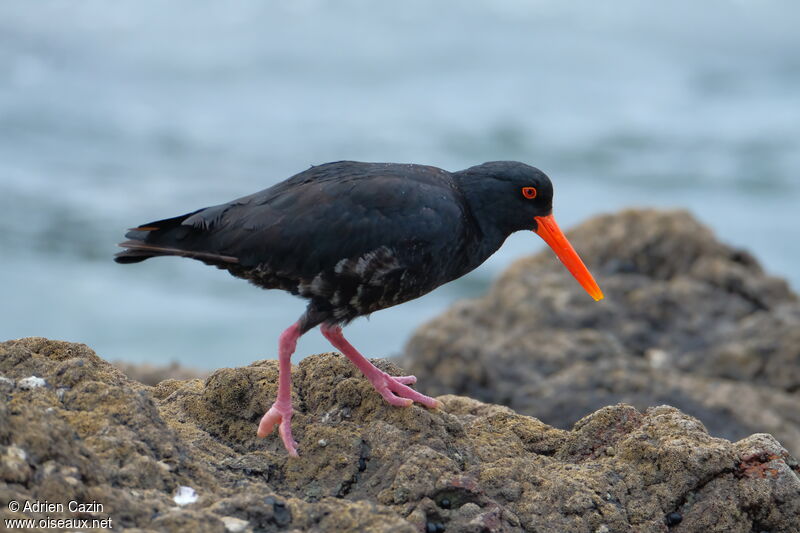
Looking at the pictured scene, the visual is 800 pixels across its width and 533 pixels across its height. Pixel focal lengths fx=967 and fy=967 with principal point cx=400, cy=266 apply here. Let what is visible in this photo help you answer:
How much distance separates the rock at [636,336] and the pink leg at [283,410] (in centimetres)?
372

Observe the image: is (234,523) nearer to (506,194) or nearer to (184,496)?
(184,496)

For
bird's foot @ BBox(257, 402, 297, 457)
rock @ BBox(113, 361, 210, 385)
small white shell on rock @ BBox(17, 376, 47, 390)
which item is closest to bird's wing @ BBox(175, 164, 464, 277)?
bird's foot @ BBox(257, 402, 297, 457)

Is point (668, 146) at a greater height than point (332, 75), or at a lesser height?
lesser

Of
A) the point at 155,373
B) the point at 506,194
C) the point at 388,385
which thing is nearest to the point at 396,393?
the point at 388,385

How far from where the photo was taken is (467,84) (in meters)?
25.3

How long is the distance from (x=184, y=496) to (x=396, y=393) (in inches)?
56.9

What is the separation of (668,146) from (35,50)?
1559 centimetres

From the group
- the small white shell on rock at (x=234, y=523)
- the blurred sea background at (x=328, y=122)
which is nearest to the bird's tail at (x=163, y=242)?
the small white shell on rock at (x=234, y=523)

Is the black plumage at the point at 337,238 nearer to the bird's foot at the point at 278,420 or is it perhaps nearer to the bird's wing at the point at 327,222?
the bird's wing at the point at 327,222

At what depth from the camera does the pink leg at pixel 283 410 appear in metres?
4.50

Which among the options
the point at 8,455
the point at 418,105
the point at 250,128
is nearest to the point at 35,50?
the point at 250,128

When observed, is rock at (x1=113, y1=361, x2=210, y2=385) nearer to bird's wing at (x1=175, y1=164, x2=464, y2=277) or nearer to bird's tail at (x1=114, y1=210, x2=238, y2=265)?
bird's tail at (x1=114, y1=210, x2=238, y2=265)

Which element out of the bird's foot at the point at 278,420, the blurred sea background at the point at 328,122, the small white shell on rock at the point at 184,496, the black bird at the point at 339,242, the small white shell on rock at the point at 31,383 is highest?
the blurred sea background at the point at 328,122

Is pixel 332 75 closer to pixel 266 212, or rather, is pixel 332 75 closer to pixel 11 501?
pixel 266 212
